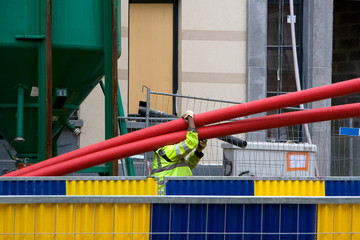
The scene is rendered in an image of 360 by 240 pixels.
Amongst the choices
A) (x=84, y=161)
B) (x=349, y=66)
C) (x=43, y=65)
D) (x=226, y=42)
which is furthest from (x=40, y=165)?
(x=349, y=66)

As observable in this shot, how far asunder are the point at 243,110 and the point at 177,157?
1.30 metres

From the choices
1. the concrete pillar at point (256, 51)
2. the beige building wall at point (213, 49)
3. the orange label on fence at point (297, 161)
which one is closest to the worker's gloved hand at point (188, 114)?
the orange label on fence at point (297, 161)

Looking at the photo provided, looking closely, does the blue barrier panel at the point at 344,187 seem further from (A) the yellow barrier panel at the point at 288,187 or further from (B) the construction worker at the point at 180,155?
(B) the construction worker at the point at 180,155

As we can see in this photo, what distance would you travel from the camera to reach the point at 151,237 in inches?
177

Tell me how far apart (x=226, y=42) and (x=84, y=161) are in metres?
6.20

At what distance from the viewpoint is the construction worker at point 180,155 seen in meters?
6.72

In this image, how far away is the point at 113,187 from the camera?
22.2 ft

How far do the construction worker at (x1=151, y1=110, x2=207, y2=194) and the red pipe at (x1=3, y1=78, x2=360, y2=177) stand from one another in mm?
104

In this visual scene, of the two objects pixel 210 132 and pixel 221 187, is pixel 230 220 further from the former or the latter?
Answer: pixel 221 187

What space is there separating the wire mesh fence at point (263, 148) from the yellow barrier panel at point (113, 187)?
273 cm

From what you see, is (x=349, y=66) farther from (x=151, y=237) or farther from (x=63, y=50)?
A: (x=151, y=237)

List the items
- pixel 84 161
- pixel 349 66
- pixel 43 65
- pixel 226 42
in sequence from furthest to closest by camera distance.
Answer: pixel 349 66 → pixel 226 42 → pixel 43 65 → pixel 84 161

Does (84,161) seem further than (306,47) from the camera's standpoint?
No

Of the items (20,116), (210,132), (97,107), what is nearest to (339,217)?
(210,132)
